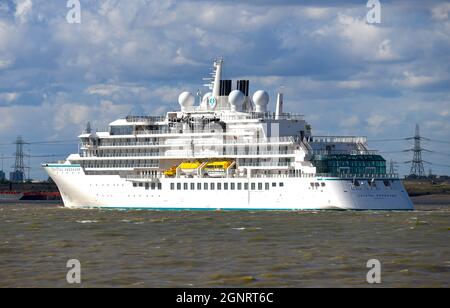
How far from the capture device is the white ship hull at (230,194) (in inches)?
3639

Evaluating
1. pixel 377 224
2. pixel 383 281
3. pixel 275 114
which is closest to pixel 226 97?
pixel 275 114

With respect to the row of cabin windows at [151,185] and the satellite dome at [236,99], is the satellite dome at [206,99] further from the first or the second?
the row of cabin windows at [151,185]

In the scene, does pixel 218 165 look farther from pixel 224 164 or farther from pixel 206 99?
pixel 206 99

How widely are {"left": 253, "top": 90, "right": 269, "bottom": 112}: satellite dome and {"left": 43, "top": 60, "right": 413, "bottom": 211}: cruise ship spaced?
0.10 m

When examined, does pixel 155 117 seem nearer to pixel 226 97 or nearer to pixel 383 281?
pixel 226 97

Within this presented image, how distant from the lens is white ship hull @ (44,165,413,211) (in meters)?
92.4

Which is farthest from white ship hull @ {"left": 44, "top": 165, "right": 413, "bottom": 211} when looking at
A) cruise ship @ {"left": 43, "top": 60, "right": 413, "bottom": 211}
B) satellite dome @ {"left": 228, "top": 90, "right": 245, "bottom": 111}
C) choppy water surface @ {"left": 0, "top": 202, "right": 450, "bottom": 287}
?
satellite dome @ {"left": 228, "top": 90, "right": 245, "bottom": 111}

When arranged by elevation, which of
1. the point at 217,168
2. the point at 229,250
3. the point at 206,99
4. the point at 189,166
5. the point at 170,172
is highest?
the point at 206,99

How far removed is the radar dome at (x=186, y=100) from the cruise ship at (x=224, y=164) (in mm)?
101

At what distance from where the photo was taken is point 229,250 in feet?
181

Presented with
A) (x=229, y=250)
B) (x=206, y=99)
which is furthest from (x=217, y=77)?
(x=229, y=250)

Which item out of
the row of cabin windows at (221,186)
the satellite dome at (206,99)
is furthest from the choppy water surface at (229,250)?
the satellite dome at (206,99)

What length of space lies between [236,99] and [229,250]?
5191 cm

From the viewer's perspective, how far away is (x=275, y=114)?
104500 mm
